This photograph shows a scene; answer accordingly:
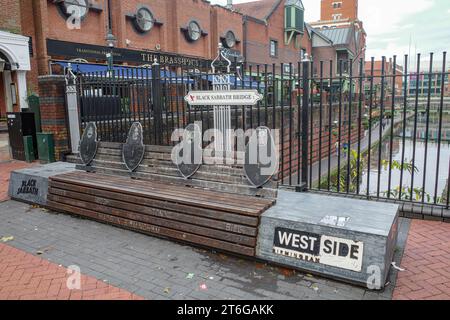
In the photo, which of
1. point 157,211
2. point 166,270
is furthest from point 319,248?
point 157,211

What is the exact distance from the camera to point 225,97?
532 centimetres

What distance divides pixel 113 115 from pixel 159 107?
144 centimetres

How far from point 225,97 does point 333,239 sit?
2.67 metres

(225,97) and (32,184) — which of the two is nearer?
(225,97)

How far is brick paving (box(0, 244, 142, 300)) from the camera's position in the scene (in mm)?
3297

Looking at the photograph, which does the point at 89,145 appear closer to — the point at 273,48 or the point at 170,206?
the point at 170,206

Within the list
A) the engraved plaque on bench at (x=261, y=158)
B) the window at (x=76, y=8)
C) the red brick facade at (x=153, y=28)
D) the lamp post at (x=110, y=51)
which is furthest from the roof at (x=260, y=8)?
the engraved plaque on bench at (x=261, y=158)

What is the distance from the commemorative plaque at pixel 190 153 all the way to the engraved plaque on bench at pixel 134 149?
74 cm

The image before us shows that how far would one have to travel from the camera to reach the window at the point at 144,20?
65.4 feet

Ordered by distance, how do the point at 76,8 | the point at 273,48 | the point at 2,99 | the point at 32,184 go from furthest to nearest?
the point at 273,48 → the point at 2,99 → the point at 76,8 → the point at 32,184

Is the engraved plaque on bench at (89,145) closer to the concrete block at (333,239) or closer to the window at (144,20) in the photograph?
the concrete block at (333,239)

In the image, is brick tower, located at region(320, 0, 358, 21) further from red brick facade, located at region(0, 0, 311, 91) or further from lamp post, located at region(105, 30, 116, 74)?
lamp post, located at region(105, 30, 116, 74)

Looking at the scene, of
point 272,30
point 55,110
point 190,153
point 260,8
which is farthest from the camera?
point 260,8

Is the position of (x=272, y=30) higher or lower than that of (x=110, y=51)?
higher
